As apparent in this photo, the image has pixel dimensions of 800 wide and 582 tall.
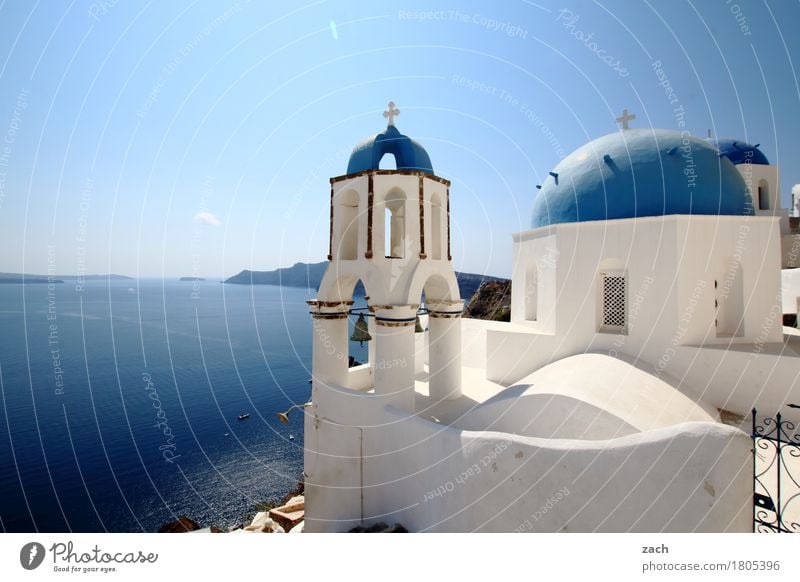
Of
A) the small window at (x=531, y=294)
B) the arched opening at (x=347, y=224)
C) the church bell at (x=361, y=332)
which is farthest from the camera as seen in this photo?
the small window at (x=531, y=294)

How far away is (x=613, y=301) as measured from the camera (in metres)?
8.61

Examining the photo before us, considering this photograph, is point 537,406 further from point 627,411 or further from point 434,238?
point 434,238

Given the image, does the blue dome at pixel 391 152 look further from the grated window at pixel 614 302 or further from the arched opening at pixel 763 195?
the arched opening at pixel 763 195

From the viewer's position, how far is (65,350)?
40.3m

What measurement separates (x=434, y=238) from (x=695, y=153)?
6049 millimetres

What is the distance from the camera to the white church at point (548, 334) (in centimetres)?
580

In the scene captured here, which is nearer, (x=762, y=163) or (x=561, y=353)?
(x=561, y=353)

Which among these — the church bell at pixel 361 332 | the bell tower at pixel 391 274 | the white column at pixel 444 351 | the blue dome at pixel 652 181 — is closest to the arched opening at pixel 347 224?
the bell tower at pixel 391 274

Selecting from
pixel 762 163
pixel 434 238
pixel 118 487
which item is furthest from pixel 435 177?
pixel 118 487

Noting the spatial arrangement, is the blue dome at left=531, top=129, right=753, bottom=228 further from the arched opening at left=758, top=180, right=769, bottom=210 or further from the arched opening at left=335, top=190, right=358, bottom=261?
the arched opening at left=758, top=180, right=769, bottom=210

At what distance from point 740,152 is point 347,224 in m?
18.5

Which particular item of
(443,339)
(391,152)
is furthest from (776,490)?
(391,152)

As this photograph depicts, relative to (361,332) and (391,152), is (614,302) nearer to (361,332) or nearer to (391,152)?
(361,332)

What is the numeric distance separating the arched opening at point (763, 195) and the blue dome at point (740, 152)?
91 cm
